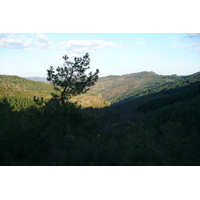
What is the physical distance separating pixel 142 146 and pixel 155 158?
88 centimetres

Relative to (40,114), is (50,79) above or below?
above

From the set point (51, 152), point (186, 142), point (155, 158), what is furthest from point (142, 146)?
point (51, 152)

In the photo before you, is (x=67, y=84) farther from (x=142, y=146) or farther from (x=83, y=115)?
(x=142, y=146)

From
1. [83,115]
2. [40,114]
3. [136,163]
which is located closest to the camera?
[136,163]

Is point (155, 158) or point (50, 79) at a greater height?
point (50, 79)

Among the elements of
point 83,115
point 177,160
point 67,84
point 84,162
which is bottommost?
point 84,162

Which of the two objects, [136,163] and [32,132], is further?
[32,132]

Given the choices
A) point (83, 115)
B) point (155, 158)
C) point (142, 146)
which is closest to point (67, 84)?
point (83, 115)

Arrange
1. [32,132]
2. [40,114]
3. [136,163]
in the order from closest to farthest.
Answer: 1. [136,163]
2. [32,132]
3. [40,114]

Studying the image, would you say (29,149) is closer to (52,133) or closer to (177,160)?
(52,133)

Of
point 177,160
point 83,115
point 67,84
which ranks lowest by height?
point 177,160

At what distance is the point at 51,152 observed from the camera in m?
9.04

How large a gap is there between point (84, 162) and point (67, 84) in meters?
6.86

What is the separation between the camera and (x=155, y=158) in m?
7.49
